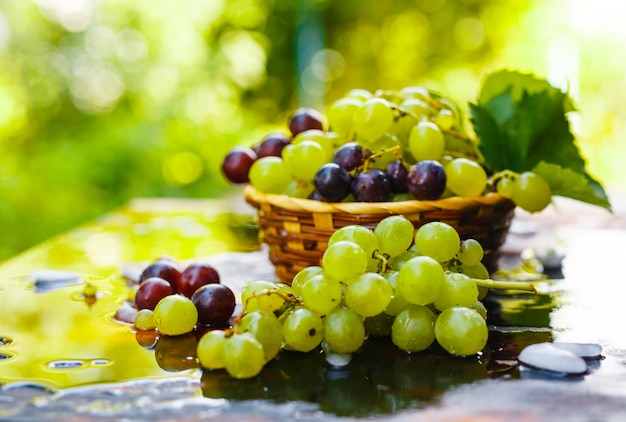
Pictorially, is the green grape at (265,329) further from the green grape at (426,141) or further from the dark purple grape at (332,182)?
the green grape at (426,141)

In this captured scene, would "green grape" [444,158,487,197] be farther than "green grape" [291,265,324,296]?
Yes

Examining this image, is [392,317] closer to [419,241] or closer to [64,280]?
[419,241]

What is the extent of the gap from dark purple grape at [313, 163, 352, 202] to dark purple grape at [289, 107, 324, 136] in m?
0.29

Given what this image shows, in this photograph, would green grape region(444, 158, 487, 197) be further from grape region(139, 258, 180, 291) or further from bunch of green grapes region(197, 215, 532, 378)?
grape region(139, 258, 180, 291)

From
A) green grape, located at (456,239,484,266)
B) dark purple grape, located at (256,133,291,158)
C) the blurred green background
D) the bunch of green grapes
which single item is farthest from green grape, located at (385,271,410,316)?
the blurred green background

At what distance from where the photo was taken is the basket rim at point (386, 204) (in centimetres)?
108

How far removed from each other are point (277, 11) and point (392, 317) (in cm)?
533

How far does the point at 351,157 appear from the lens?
1137 mm

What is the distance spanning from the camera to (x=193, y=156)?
388 cm

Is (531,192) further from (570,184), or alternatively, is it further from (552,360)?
(552,360)

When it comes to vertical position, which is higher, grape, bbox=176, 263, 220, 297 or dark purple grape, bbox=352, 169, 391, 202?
dark purple grape, bbox=352, 169, 391, 202

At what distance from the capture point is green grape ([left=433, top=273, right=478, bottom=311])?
34.7 inches

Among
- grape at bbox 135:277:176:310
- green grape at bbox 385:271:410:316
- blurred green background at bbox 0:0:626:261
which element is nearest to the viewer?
green grape at bbox 385:271:410:316

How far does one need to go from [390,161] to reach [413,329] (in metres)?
0.37
